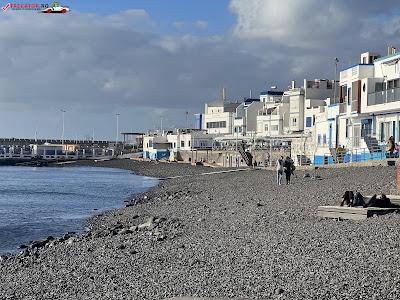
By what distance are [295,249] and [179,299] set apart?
4.65 m

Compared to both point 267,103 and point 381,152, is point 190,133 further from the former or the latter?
point 381,152

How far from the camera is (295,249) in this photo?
1344 centimetres

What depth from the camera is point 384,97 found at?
41500 mm

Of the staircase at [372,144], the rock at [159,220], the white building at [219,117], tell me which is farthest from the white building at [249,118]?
the rock at [159,220]

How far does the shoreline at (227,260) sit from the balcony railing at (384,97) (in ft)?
64.1

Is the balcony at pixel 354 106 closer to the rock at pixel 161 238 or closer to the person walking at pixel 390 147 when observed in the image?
the person walking at pixel 390 147

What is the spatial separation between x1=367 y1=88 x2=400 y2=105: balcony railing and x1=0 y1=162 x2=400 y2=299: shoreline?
19528 mm

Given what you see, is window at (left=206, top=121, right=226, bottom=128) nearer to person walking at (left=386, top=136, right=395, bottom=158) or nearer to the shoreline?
person walking at (left=386, top=136, right=395, bottom=158)

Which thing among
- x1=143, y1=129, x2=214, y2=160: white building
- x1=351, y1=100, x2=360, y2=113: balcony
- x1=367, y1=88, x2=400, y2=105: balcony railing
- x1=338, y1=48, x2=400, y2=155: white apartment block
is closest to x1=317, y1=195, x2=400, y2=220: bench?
x1=338, y1=48, x2=400, y2=155: white apartment block

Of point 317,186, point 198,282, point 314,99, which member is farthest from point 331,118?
point 198,282

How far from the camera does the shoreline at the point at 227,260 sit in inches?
418

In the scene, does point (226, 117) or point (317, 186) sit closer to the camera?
point (317, 186)

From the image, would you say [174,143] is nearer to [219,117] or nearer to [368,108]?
[219,117]

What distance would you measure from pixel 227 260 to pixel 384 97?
31.3m
